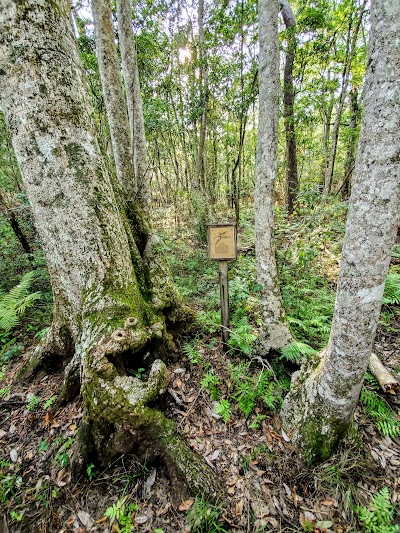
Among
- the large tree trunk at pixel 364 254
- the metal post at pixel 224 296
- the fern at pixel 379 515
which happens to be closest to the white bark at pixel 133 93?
the metal post at pixel 224 296

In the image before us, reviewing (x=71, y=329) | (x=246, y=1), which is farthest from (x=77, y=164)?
(x=246, y=1)

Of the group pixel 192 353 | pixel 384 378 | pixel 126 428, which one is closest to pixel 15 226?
pixel 192 353

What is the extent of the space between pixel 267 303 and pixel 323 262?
3.61 meters

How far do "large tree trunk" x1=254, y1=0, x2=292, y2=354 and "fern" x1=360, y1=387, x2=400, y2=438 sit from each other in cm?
105

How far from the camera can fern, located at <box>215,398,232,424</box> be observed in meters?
2.81

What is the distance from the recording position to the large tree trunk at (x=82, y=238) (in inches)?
92.4

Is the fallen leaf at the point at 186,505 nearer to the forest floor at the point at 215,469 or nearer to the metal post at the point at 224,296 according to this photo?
the forest floor at the point at 215,469

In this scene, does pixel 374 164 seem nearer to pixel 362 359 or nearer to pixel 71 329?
pixel 362 359

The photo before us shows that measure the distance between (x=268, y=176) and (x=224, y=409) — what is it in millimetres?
2919

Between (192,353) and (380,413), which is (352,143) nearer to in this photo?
(380,413)

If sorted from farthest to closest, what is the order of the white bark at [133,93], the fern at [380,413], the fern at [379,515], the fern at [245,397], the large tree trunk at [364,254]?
the white bark at [133,93], the fern at [245,397], the fern at [380,413], the fern at [379,515], the large tree trunk at [364,254]

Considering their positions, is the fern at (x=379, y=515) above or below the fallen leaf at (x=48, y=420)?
below

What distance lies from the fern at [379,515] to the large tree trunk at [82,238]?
4.42ft

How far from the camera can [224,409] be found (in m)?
2.87
